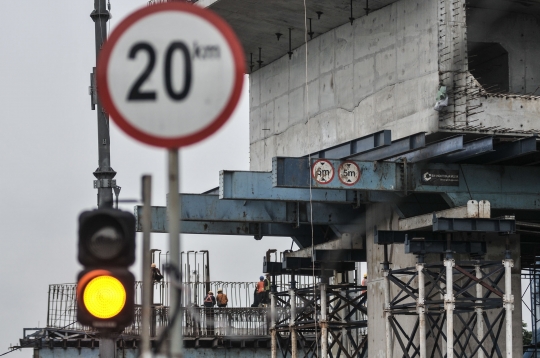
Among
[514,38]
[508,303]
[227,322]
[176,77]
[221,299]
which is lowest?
[227,322]

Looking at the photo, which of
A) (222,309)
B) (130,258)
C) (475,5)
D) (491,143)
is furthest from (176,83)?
(222,309)

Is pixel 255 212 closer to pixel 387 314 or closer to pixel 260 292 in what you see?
pixel 387 314

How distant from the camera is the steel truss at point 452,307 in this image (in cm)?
3097

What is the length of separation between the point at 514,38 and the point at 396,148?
515 cm

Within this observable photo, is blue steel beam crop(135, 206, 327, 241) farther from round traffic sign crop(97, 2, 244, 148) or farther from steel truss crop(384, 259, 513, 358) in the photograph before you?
round traffic sign crop(97, 2, 244, 148)

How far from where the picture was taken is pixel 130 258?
24.3ft

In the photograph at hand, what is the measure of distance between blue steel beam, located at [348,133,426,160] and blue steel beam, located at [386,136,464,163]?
0.96 feet

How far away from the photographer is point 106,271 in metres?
7.40

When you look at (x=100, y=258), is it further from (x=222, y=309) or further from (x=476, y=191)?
(x=222, y=309)

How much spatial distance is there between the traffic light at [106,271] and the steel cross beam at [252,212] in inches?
1102

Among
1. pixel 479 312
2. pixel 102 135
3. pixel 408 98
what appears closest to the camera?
pixel 102 135

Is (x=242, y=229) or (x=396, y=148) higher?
(x=396, y=148)

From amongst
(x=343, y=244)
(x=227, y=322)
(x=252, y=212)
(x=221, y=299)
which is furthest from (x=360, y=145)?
(x=227, y=322)

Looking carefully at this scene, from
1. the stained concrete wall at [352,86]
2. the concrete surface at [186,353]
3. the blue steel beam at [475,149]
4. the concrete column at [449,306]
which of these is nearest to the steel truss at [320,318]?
the stained concrete wall at [352,86]
